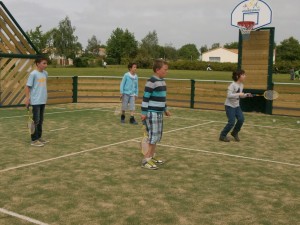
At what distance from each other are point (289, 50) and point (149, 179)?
97.4 meters

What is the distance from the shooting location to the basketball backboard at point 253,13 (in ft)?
50.2

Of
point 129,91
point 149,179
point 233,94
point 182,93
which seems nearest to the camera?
point 149,179

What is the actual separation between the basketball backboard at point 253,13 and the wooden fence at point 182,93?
2551 mm

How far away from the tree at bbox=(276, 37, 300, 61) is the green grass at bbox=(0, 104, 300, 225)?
87772 millimetres

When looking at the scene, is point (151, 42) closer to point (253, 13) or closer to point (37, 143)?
point (253, 13)

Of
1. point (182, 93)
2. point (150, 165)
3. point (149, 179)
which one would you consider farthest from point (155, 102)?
point (182, 93)

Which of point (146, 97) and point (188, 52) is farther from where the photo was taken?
point (188, 52)

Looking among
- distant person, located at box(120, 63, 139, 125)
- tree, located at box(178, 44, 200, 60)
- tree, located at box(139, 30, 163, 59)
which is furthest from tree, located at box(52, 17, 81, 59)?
distant person, located at box(120, 63, 139, 125)

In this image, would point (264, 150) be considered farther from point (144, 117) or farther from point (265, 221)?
point (265, 221)

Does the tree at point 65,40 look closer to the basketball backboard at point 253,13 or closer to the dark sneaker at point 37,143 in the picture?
the basketball backboard at point 253,13

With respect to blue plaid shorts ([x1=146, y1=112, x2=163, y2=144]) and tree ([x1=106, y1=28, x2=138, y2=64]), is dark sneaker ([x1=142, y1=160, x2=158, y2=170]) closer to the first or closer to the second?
blue plaid shorts ([x1=146, y1=112, x2=163, y2=144])

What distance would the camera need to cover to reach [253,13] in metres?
15.8

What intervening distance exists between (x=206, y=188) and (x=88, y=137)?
15.2ft

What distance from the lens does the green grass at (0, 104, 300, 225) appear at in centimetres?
480
